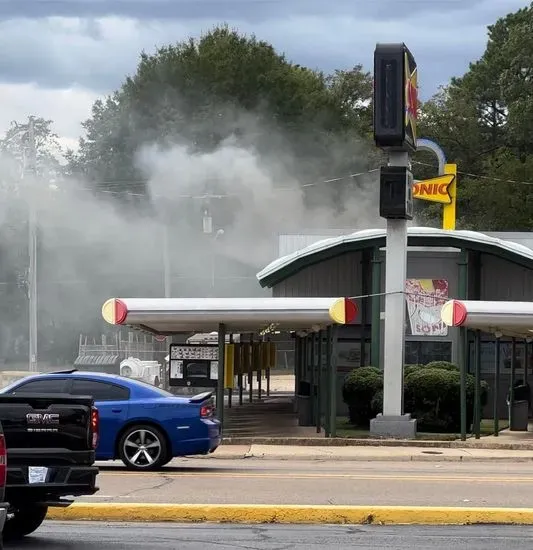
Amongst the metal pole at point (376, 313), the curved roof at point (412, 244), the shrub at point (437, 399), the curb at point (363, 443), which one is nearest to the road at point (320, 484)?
the curb at point (363, 443)

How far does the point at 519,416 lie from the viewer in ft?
82.9

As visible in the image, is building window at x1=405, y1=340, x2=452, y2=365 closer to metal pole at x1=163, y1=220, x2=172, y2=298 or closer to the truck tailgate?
the truck tailgate

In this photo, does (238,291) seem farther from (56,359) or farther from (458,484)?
(458,484)

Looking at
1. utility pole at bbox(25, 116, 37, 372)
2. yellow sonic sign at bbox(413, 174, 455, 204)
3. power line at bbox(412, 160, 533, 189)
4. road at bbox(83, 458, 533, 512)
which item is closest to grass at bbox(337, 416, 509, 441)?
road at bbox(83, 458, 533, 512)

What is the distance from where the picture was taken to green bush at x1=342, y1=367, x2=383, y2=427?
25062 millimetres

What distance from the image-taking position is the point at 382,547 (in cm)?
970

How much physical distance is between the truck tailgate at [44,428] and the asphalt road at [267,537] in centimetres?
81

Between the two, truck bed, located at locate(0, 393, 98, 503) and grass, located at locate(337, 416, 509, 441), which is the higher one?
truck bed, located at locate(0, 393, 98, 503)

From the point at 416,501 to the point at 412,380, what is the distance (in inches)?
479

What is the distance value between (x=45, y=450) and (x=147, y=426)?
21.3ft

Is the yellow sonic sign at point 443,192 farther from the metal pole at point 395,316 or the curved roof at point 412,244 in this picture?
the metal pole at point 395,316

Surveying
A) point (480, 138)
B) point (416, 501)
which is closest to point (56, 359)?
point (480, 138)

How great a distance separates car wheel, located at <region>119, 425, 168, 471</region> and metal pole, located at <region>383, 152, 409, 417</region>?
26.1 ft

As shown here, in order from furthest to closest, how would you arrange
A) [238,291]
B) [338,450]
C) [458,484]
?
1. [238,291]
2. [338,450]
3. [458,484]
